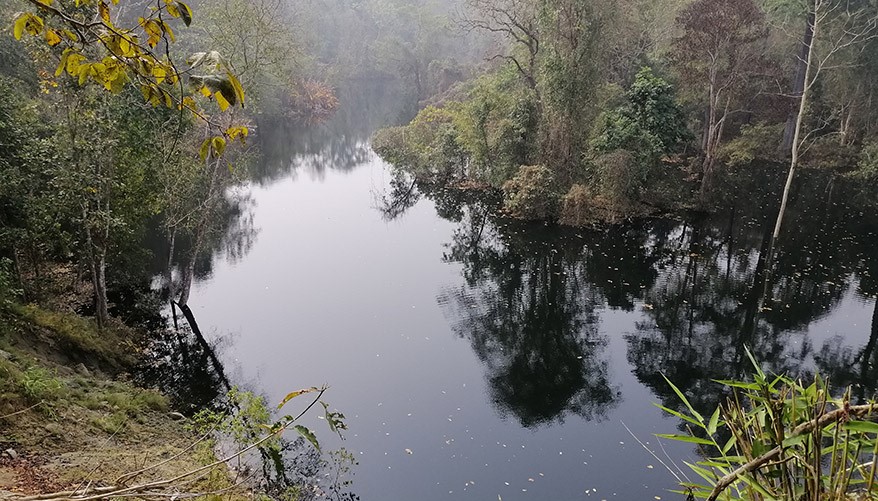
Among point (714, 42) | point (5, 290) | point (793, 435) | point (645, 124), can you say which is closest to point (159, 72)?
point (793, 435)

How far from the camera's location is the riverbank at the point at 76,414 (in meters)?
4.53

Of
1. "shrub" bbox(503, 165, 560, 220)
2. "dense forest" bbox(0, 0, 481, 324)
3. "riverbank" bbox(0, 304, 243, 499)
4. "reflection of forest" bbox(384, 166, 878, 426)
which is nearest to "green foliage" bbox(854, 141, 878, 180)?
"reflection of forest" bbox(384, 166, 878, 426)

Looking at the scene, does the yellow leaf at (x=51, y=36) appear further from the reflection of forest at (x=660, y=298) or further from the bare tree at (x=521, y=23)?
the bare tree at (x=521, y=23)

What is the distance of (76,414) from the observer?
580 cm

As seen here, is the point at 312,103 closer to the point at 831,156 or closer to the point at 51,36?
the point at 831,156

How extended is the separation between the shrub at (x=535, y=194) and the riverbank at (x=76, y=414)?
1020cm

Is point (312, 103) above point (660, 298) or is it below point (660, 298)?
above

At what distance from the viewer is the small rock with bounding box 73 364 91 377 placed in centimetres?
727

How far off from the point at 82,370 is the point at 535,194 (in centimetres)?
1131

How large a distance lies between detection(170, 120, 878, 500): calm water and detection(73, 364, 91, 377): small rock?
196cm

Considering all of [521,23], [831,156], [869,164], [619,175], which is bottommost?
[619,175]

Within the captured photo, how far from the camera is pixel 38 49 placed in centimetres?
688

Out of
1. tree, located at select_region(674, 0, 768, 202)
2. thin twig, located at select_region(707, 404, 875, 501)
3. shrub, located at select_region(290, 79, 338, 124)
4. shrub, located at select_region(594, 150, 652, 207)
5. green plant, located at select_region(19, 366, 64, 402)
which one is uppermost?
tree, located at select_region(674, 0, 768, 202)

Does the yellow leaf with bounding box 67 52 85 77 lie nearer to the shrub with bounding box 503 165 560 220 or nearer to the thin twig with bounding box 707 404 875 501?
the thin twig with bounding box 707 404 875 501
